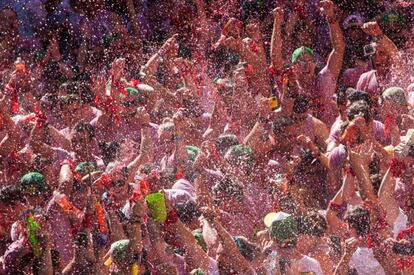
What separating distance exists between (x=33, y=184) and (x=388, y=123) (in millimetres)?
1715

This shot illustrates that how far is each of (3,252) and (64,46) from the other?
2.76 meters

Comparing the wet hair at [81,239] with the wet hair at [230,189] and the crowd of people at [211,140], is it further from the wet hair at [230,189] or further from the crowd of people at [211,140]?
the wet hair at [230,189]

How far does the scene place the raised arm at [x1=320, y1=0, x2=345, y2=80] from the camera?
16.6 feet

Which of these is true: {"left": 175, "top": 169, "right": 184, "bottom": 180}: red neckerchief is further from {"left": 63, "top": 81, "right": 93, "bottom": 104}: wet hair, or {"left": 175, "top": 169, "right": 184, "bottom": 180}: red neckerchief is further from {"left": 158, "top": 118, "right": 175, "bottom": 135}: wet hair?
{"left": 63, "top": 81, "right": 93, "bottom": 104}: wet hair

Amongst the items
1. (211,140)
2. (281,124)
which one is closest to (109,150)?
(211,140)

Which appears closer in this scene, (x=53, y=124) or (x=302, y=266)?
(x=302, y=266)

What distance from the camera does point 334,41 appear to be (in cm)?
511

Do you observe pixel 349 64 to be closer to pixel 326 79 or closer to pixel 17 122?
pixel 326 79

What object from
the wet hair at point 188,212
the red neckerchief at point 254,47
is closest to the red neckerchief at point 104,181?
the wet hair at point 188,212

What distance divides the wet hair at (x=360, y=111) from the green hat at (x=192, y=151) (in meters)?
0.93

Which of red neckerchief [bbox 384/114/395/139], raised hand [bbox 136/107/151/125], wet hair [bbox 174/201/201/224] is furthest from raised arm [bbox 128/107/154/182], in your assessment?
red neckerchief [bbox 384/114/395/139]

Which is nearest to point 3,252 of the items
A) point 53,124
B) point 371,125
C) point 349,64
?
point 53,124

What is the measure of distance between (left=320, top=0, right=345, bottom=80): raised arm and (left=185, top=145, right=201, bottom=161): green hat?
89 centimetres

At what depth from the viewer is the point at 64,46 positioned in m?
6.75
